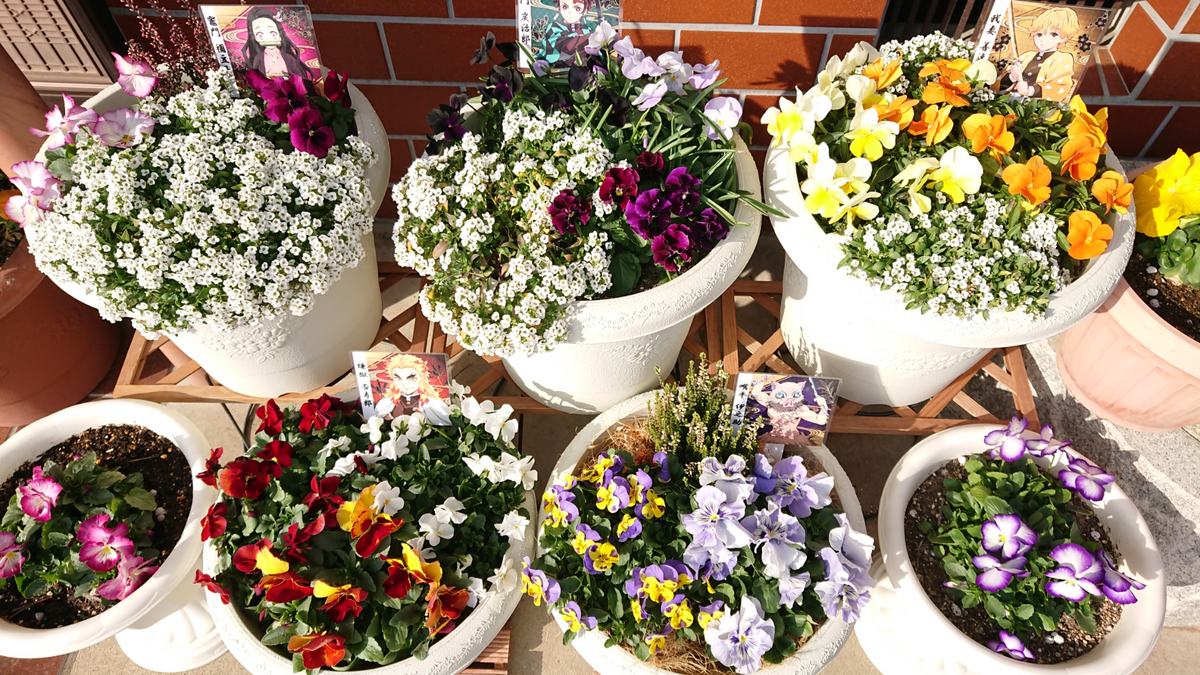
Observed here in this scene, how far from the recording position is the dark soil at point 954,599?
1.63m

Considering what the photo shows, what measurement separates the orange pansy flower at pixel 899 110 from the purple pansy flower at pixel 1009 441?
0.79 metres

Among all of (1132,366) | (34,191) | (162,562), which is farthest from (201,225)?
(1132,366)

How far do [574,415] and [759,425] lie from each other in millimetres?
895

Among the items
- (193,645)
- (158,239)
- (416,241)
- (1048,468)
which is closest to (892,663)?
(1048,468)

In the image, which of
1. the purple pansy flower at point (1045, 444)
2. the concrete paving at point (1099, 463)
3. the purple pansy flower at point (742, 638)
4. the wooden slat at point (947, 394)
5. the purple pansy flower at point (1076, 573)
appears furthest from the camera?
the wooden slat at point (947, 394)

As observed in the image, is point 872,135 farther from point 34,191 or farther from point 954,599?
point 34,191

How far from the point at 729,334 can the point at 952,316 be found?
0.68 meters

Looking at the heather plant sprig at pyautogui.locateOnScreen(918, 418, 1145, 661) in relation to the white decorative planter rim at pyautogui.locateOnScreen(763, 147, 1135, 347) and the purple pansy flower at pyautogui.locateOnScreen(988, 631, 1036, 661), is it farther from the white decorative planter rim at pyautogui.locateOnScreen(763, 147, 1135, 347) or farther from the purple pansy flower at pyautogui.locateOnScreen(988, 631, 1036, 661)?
the white decorative planter rim at pyautogui.locateOnScreen(763, 147, 1135, 347)

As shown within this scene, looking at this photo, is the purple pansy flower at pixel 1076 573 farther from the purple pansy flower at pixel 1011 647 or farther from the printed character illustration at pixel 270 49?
the printed character illustration at pixel 270 49

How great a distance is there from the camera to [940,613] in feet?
5.19

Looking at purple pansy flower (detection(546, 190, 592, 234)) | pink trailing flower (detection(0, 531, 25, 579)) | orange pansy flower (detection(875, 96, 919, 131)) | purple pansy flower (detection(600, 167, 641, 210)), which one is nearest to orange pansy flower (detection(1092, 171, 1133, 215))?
orange pansy flower (detection(875, 96, 919, 131))

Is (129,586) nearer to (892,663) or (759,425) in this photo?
(759,425)

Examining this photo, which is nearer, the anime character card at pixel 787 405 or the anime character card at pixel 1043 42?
the anime character card at pixel 787 405

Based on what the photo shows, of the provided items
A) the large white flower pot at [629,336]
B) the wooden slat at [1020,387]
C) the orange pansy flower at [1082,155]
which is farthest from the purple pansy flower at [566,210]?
the wooden slat at [1020,387]
